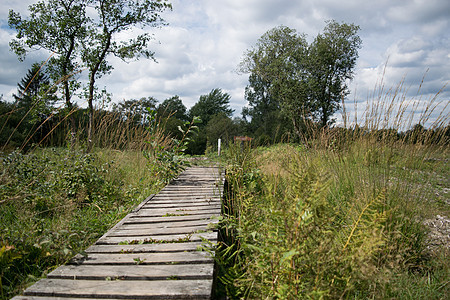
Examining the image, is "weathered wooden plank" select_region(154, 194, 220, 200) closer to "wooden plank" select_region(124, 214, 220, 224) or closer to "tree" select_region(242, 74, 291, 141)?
"wooden plank" select_region(124, 214, 220, 224)

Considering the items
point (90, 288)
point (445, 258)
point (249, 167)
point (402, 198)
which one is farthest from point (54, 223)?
point (445, 258)

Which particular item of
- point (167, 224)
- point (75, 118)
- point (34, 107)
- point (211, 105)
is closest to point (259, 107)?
point (211, 105)

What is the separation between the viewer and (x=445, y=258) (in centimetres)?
235

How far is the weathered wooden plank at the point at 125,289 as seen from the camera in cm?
153

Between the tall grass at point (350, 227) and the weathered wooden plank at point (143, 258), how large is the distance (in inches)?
6.7

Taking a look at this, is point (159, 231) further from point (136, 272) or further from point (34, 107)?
point (34, 107)

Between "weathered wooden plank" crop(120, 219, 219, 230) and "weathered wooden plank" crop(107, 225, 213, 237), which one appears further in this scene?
"weathered wooden plank" crop(120, 219, 219, 230)

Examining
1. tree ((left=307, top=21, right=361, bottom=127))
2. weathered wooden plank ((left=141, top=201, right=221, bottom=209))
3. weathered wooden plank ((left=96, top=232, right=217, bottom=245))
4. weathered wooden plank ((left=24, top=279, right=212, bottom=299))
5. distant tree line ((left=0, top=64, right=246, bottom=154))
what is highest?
tree ((left=307, top=21, right=361, bottom=127))

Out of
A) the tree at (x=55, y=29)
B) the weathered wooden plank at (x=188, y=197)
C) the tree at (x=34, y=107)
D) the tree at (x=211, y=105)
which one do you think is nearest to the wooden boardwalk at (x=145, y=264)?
the weathered wooden plank at (x=188, y=197)

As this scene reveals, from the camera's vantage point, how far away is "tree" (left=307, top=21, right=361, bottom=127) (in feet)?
57.4

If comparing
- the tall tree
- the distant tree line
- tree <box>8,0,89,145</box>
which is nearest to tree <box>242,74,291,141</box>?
the distant tree line

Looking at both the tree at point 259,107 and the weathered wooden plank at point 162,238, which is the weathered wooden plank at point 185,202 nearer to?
the weathered wooden plank at point 162,238

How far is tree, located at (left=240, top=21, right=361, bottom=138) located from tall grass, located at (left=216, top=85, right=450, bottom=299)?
14.9 m

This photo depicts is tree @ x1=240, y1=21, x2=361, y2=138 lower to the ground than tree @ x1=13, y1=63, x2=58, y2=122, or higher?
higher
